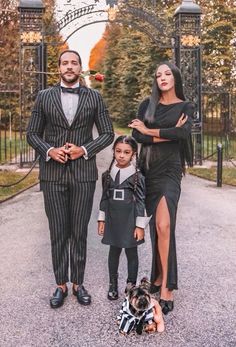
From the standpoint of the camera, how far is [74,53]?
3.44 metres

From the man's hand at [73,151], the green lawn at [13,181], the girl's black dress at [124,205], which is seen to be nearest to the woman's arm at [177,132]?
the girl's black dress at [124,205]

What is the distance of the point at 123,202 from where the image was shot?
348 centimetres

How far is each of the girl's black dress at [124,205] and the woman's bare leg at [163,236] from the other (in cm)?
11

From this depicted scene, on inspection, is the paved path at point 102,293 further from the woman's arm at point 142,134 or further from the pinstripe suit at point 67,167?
the woman's arm at point 142,134

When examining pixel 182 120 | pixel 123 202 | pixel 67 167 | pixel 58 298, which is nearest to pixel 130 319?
pixel 58 298

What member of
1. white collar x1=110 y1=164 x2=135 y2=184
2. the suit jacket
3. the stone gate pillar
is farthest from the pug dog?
the stone gate pillar

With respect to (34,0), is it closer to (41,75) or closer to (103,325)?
(41,75)

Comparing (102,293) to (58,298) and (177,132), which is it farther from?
(177,132)

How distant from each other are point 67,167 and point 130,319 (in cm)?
120

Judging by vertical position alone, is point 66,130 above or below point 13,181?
above

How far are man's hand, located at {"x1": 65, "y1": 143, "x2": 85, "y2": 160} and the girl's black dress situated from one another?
1.10 feet

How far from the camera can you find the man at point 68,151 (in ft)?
11.1

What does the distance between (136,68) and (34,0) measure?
20.8 metres

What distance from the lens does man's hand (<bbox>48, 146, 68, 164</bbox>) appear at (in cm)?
330
